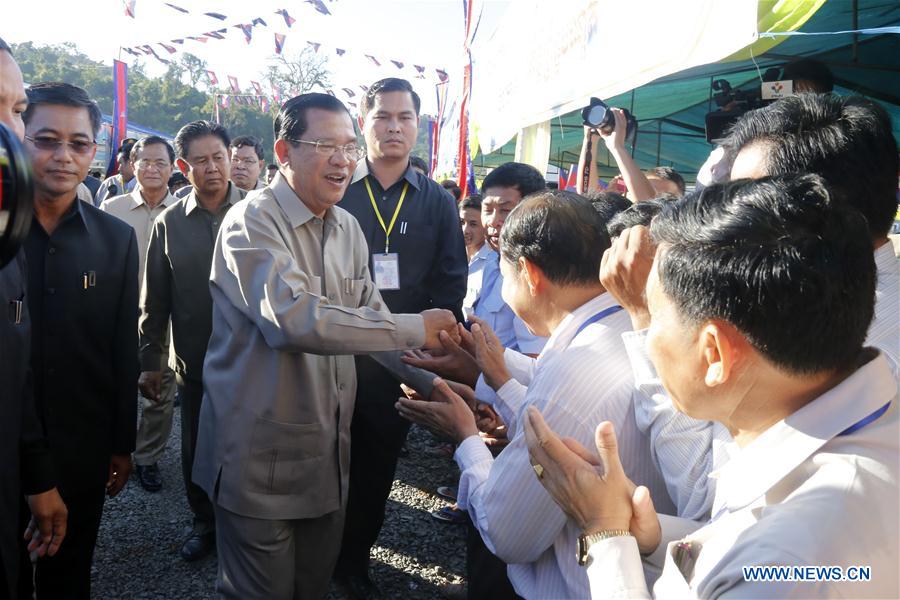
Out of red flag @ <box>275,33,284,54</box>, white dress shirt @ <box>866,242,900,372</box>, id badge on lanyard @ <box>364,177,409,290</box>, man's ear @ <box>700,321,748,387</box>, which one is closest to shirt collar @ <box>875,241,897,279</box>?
white dress shirt @ <box>866,242,900,372</box>

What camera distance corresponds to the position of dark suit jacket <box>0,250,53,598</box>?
1.63m

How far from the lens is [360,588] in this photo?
2902 mm

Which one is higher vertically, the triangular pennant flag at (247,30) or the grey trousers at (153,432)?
the triangular pennant flag at (247,30)

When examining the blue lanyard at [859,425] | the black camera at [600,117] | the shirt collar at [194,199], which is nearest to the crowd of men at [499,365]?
the blue lanyard at [859,425]

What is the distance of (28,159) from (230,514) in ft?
5.06

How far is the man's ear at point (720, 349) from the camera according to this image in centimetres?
93

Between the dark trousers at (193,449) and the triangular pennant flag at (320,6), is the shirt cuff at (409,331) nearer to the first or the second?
the dark trousers at (193,449)

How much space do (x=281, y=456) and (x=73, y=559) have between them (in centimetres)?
97

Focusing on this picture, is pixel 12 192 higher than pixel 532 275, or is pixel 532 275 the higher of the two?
pixel 12 192

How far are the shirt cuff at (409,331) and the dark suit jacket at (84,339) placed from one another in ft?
3.75

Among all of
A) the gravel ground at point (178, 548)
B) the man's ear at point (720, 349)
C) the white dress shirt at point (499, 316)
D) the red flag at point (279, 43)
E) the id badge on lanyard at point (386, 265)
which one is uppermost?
the red flag at point (279, 43)

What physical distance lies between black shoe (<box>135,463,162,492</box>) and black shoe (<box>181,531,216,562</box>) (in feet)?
2.52

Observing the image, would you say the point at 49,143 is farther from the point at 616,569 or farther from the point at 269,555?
the point at 616,569

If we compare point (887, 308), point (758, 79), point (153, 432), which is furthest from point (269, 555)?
point (758, 79)
